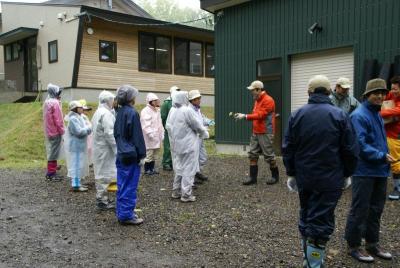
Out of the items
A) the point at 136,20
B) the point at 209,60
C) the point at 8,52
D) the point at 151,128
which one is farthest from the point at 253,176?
the point at 8,52

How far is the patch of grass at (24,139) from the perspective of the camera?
1312cm

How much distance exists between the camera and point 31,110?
17.6 meters

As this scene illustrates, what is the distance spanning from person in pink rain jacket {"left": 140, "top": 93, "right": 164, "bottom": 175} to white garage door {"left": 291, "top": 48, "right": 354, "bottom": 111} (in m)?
4.43

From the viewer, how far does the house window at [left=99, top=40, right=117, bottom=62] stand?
19641 millimetres

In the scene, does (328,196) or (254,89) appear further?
(254,89)

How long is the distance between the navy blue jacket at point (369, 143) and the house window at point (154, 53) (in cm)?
1753

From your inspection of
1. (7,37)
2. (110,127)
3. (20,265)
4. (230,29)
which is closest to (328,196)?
(20,265)

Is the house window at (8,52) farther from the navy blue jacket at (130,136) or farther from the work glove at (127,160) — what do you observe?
the work glove at (127,160)

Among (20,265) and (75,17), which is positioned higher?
(75,17)

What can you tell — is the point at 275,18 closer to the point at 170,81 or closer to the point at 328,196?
the point at 328,196

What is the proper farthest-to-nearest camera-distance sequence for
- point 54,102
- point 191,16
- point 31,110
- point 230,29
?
point 191,16 → point 31,110 → point 230,29 → point 54,102

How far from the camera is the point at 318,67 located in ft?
38.0

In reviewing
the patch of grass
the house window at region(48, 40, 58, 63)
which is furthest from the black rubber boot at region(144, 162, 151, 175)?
the house window at region(48, 40, 58, 63)

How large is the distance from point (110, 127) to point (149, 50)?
15984mm
